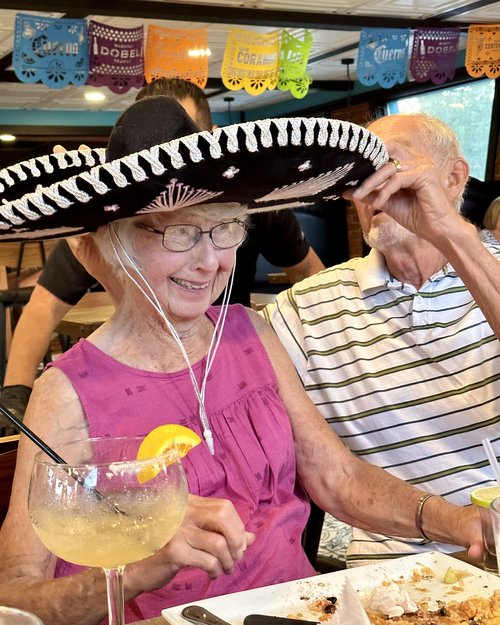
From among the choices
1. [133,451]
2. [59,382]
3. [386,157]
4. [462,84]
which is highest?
[386,157]

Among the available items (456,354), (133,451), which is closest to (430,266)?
(456,354)

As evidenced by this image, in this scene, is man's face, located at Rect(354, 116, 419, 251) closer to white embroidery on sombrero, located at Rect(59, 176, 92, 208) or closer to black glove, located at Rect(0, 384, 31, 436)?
white embroidery on sombrero, located at Rect(59, 176, 92, 208)

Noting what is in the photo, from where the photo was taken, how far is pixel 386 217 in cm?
192

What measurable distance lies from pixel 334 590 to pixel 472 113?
9.13 metres

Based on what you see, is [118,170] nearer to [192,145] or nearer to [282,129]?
[192,145]

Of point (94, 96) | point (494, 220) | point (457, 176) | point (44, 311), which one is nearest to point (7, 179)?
point (457, 176)

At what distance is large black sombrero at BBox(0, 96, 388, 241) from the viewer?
1.16 metres

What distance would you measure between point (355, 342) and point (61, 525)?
3.83ft

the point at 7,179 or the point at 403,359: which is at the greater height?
the point at 7,179

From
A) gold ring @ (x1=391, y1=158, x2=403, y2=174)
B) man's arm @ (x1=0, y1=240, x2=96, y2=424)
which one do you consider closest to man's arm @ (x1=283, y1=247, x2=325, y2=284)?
man's arm @ (x1=0, y1=240, x2=96, y2=424)

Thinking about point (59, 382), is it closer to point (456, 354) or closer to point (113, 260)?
point (113, 260)

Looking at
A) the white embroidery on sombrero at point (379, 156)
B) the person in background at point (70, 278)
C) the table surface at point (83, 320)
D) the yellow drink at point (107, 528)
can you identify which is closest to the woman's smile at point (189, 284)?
the white embroidery on sombrero at point (379, 156)

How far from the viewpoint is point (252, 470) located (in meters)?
1.49

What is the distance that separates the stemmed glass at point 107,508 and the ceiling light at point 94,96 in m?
10.1
